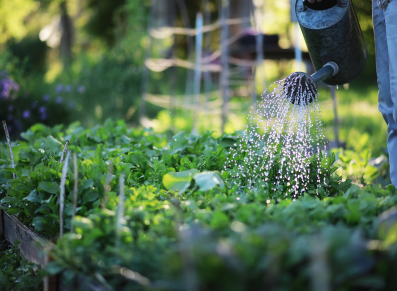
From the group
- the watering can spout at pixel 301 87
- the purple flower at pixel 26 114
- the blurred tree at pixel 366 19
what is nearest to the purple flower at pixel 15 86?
the purple flower at pixel 26 114

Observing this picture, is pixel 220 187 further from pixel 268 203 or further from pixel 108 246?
pixel 108 246

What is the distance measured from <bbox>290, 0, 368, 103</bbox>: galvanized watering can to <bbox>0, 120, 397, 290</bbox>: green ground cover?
0.56 metres

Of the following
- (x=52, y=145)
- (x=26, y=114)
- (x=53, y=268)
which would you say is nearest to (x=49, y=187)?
(x=53, y=268)

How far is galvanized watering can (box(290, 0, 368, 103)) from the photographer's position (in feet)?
7.55

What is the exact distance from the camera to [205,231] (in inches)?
48.1

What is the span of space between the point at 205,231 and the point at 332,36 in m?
1.62

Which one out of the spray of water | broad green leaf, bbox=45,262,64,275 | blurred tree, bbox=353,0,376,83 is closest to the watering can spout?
the spray of water

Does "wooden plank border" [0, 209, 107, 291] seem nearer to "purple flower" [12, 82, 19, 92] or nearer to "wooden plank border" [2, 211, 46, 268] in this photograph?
"wooden plank border" [2, 211, 46, 268]

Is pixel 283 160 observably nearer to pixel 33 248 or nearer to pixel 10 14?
pixel 33 248

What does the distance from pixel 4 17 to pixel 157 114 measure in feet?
19.2

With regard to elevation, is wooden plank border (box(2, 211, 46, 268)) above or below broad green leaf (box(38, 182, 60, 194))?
below

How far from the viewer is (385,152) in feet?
11.4

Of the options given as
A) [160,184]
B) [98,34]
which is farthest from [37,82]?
[98,34]

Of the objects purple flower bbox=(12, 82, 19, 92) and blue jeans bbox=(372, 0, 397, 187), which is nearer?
blue jeans bbox=(372, 0, 397, 187)
